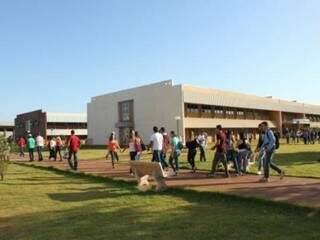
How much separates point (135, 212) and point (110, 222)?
1.02 meters

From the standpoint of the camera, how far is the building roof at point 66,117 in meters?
98.8

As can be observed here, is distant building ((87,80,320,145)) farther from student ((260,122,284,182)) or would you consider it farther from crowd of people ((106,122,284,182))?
student ((260,122,284,182))

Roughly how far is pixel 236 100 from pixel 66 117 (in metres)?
41.4

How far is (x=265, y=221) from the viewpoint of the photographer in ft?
28.6

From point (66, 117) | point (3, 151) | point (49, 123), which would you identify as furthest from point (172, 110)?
point (3, 151)

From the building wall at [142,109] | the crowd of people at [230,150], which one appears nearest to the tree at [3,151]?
the crowd of people at [230,150]

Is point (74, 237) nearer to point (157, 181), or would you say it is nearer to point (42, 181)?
point (157, 181)

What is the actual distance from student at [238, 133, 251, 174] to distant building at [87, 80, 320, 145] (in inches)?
1625

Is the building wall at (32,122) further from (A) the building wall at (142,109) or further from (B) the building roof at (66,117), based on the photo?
(A) the building wall at (142,109)

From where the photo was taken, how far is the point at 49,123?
9888 centimetres

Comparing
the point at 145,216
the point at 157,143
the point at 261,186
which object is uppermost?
the point at 157,143

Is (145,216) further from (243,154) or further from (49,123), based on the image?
(49,123)

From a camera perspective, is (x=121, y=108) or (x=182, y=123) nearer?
(x=182, y=123)

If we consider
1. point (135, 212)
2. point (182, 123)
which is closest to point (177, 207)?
point (135, 212)
